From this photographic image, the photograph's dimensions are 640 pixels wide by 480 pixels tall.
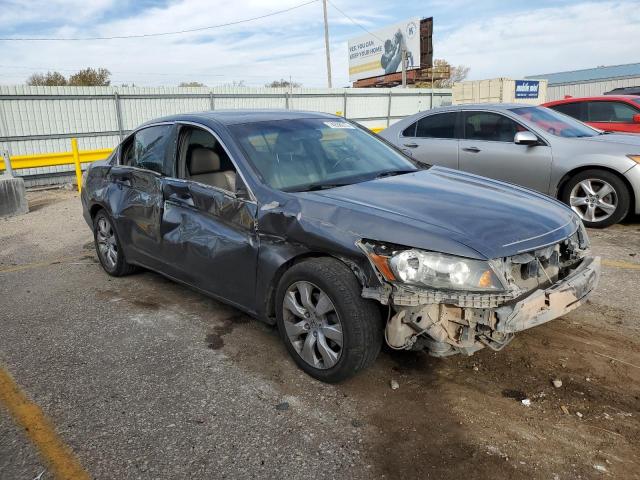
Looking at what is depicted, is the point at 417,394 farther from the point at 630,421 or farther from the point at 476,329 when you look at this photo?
the point at 630,421

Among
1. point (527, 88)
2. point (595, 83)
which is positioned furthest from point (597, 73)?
point (527, 88)

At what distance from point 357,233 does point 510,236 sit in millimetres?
802

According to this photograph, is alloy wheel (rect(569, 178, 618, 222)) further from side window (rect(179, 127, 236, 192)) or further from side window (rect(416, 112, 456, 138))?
side window (rect(179, 127, 236, 192))

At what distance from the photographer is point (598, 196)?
6520mm

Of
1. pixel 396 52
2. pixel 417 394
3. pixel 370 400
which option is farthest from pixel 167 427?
pixel 396 52

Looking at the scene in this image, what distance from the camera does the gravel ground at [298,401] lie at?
249 cm

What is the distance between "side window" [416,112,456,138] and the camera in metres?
7.56

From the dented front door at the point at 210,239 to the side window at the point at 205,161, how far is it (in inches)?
2.6

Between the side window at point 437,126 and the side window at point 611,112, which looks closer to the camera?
the side window at point 437,126

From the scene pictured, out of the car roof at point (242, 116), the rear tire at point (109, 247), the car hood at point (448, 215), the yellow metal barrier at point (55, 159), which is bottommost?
the rear tire at point (109, 247)

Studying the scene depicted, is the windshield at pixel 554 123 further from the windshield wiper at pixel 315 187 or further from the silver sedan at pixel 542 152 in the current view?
the windshield wiper at pixel 315 187

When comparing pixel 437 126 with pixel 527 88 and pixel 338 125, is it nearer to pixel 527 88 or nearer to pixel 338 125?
pixel 338 125

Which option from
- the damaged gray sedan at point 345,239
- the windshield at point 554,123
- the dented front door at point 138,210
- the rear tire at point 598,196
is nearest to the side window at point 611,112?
the windshield at point 554,123

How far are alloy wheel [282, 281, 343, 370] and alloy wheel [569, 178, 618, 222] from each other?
4782 millimetres
